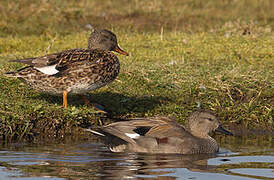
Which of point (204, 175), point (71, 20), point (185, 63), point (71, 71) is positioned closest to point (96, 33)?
point (71, 71)

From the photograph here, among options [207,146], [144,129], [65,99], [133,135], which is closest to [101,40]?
[65,99]

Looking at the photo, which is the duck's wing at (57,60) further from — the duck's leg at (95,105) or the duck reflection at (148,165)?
the duck reflection at (148,165)

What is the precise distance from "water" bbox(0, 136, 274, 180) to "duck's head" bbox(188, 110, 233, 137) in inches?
11.9

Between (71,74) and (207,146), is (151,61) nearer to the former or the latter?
(71,74)

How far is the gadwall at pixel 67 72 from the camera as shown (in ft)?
25.8

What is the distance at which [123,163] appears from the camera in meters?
6.39

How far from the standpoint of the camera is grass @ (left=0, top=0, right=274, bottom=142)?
8.11m

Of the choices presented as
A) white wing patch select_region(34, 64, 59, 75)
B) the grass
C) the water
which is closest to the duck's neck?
the water

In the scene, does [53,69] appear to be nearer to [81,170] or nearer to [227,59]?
[81,170]

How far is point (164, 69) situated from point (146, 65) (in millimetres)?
369

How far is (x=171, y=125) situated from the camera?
7180 millimetres

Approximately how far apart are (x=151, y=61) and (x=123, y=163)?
16.6 ft

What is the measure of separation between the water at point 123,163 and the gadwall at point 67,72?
870mm

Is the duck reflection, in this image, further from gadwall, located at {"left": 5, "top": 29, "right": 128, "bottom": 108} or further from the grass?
the grass
